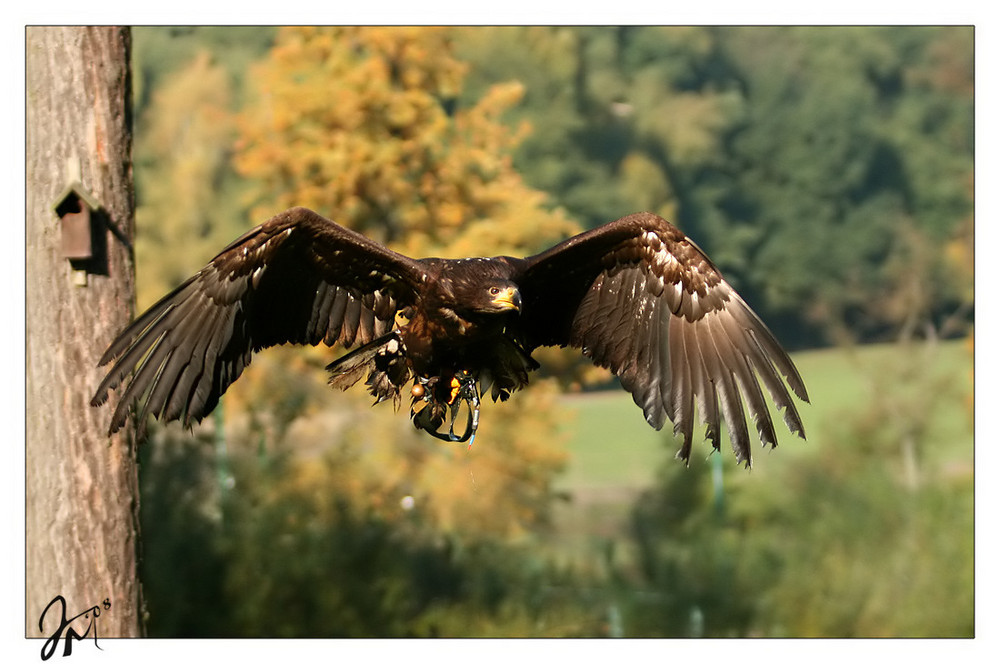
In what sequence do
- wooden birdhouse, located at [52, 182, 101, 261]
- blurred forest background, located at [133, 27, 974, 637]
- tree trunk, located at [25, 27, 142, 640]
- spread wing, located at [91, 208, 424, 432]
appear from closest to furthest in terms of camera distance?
1. spread wing, located at [91, 208, 424, 432]
2. wooden birdhouse, located at [52, 182, 101, 261]
3. tree trunk, located at [25, 27, 142, 640]
4. blurred forest background, located at [133, 27, 974, 637]

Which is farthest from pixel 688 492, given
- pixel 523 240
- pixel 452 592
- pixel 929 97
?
pixel 929 97

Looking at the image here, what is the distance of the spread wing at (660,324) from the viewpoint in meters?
5.98

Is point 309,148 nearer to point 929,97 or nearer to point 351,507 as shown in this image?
point 351,507

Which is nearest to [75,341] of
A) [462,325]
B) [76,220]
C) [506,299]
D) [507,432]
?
[76,220]

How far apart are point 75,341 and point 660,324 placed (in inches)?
123

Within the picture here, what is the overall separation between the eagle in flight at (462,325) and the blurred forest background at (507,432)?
250cm

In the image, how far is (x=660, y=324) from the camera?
6277 mm

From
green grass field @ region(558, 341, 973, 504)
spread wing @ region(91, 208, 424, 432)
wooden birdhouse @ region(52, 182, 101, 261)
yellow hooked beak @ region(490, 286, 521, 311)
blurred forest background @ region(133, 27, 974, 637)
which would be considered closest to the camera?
yellow hooked beak @ region(490, 286, 521, 311)

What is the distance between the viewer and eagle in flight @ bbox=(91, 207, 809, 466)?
18.9 feet

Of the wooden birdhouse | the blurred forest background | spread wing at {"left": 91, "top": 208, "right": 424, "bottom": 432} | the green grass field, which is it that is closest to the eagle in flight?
spread wing at {"left": 91, "top": 208, "right": 424, "bottom": 432}
